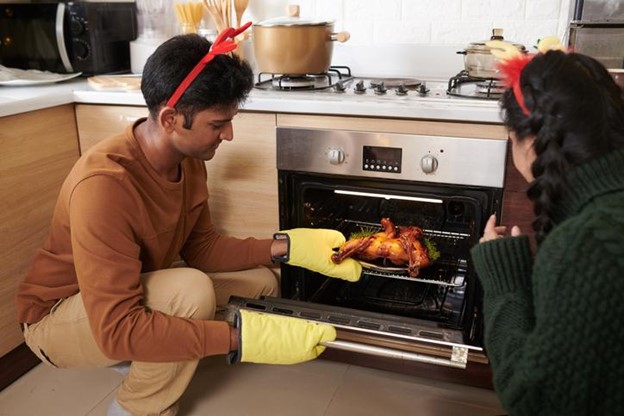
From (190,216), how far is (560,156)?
1.04m

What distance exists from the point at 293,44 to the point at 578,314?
1.16 m

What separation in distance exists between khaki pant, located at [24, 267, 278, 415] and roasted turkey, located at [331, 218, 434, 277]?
41 centimetres

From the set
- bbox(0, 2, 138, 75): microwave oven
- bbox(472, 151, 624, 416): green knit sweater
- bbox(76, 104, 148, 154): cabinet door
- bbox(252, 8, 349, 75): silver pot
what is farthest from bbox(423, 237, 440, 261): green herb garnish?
bbox(0, 2, 138, 75): microwave oven

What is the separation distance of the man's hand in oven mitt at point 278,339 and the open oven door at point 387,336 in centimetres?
4

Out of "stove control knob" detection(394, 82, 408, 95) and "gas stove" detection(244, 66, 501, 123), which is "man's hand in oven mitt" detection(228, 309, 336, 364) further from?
"stove control knob" detection(394, 82, 408, 95)

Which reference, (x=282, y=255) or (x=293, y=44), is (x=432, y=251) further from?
(x=293, y=44)

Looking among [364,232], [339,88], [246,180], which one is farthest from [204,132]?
[364,232]

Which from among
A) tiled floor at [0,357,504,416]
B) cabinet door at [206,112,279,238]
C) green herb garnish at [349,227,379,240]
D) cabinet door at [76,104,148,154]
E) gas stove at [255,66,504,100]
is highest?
gas stove at [255,66,504,100]

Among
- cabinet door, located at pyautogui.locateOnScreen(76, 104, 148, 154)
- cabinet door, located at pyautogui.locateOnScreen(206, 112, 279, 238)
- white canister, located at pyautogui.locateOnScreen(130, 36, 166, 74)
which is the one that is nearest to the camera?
cabinet door, located at pyautogui.locateOnScreen(206, 112, 279, 238)

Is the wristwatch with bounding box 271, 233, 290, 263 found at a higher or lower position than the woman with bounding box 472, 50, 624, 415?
lower

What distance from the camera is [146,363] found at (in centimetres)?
152

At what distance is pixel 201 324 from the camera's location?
1393mm

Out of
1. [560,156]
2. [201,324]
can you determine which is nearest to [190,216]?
[201,324]

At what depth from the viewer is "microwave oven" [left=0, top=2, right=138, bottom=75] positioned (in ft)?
7.11
